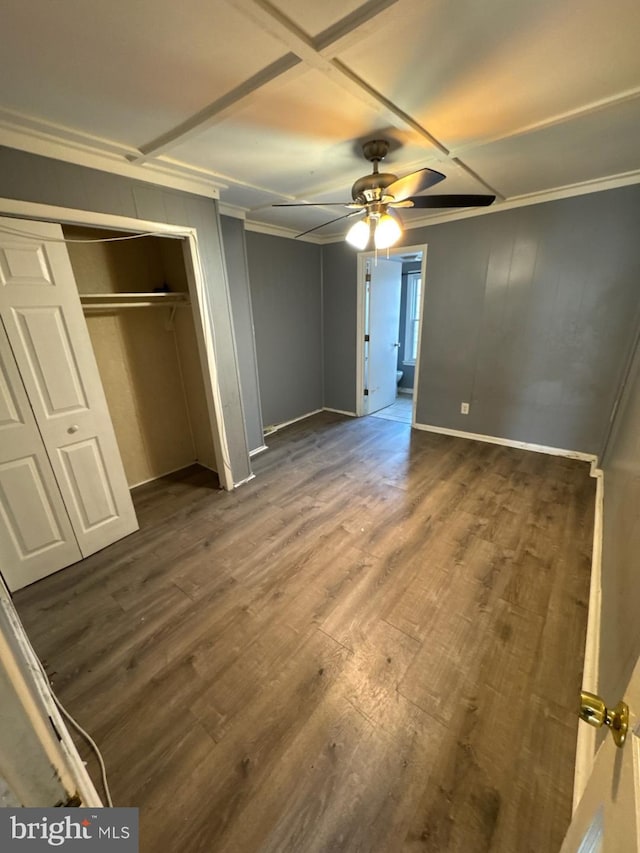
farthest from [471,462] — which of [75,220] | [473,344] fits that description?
[75,220]

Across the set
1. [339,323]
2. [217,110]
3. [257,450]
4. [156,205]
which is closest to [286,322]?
[339,323]

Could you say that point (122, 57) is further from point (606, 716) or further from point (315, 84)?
point (606, 716)

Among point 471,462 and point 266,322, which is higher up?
point 266,322

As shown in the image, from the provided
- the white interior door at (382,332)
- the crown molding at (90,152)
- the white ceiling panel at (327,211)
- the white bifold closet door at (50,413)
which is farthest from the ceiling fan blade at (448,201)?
the white interior door at (382,332)

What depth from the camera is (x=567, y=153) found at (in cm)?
214

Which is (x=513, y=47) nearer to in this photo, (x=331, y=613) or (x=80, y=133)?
(x=80, y=133)

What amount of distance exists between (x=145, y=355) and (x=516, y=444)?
3888mm

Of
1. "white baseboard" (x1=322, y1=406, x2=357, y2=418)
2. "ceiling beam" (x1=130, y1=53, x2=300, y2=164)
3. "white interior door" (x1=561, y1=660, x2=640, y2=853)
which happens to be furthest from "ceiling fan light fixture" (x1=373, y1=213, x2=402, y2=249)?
"white baseboard" (x1=322, y1=406, x2=357, y2=418)

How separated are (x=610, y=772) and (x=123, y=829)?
1.10 meters

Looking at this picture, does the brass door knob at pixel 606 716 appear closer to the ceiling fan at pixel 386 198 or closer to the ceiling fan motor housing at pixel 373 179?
the ceiling fan at pixel 386 198

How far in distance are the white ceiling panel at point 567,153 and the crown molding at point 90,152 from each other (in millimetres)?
1866

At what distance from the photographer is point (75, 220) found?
6.18 feet

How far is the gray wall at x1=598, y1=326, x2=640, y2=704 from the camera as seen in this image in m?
1.02

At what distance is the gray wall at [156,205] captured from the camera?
1703 millimetres
